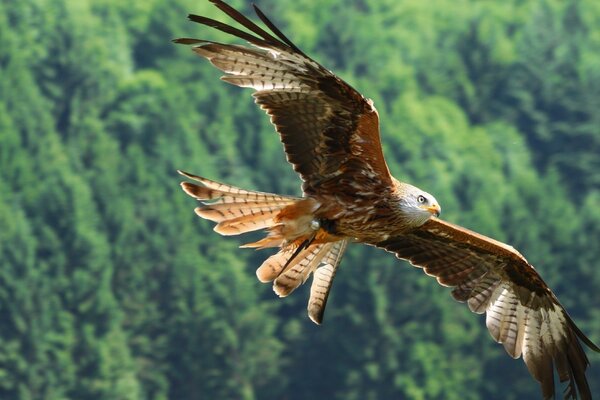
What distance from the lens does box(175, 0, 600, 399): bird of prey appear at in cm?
1134

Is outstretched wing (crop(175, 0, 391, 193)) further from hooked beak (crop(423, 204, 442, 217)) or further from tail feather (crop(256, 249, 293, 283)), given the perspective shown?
tail feather (crop(256, 249, 293, 283))

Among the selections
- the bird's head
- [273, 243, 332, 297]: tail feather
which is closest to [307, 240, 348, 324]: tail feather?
[273, 243, 332, 297]: tail feather

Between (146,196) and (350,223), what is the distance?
50253mm

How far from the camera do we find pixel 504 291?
13.5 meters

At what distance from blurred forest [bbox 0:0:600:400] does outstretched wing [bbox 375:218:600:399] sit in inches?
1557

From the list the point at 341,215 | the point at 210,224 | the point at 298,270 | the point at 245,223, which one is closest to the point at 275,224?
the point at 245,223

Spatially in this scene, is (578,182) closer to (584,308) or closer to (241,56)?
(584,308)

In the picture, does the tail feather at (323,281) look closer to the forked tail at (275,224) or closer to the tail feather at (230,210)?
the forked tail at (275,224)

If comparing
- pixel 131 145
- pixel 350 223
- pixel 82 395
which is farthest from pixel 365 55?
pixel 350 223

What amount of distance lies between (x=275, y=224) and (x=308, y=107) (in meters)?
1.08

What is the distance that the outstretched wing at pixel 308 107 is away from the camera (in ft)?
36.7

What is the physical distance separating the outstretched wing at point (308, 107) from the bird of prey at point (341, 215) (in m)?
0.01

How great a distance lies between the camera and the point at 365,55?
7819cm

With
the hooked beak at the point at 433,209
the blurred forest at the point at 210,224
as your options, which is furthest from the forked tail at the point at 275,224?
the blurred forest at the point at 210,224
